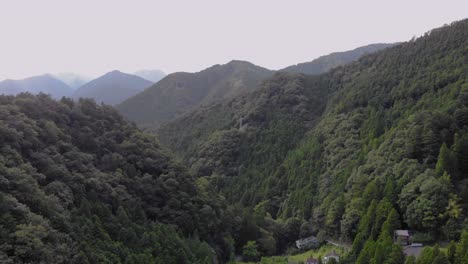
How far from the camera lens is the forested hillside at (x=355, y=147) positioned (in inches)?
1711

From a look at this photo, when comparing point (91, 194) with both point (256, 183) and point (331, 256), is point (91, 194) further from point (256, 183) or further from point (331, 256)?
point (256, 183)

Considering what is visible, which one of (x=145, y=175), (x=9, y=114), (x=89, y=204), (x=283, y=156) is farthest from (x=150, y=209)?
(x=283, y=156)

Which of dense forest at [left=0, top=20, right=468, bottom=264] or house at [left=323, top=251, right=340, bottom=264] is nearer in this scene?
dense forest at [left=0, top=20, right=468, bottom=264]

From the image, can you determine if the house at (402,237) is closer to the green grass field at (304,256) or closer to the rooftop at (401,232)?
the rooftop at (401,232)

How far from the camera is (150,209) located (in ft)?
150

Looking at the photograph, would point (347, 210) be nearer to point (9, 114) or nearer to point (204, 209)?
point (204, 209)

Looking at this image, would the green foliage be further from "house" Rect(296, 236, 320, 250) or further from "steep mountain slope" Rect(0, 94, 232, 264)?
"house" Rect(296, 236, 320, 250)

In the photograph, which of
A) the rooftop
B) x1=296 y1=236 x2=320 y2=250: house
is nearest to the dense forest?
the rooftop

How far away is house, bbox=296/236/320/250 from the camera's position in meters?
55.1

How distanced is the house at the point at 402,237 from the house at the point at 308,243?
14815mm

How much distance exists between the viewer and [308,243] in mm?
55812

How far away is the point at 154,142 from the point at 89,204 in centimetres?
1848

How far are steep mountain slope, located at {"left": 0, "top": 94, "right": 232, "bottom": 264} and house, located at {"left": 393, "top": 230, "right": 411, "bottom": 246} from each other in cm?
1698

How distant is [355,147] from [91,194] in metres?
41.8
